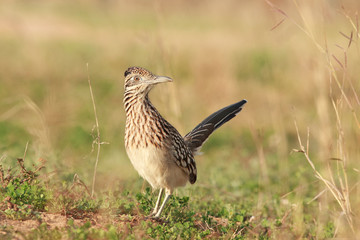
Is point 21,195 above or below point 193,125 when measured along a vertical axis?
above

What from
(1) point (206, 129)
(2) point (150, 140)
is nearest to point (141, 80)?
(2) point (150, 140)

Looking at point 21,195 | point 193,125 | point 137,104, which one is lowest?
point 193,125

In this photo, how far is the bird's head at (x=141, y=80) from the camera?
4785mm

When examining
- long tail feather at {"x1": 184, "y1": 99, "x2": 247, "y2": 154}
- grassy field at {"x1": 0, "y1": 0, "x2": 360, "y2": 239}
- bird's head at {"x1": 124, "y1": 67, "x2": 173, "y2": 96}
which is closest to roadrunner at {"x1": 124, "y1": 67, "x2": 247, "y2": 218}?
bird's head at {"x1": 124, "y1": 67, "x2": 173, "y2": 96}

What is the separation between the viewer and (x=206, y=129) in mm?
5914

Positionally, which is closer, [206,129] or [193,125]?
[206,129]

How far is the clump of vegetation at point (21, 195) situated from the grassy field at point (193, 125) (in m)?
0.01

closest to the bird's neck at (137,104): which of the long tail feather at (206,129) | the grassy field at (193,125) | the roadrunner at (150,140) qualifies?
the roadrunner at (150,140)

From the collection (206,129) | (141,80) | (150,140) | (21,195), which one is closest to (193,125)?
(206,129)

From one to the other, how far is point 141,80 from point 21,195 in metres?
1.34

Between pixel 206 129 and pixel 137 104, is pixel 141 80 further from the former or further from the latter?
pixel 206 129

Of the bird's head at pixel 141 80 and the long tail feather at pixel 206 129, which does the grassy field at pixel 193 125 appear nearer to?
the long tail feather at pixel 206 129

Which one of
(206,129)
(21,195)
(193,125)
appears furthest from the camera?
(193,125)

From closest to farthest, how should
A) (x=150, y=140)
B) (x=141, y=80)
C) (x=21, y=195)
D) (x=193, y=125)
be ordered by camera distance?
(x=21, y=195), (x=150, y=140), (x=141, y=80), (x=193, y=125)
